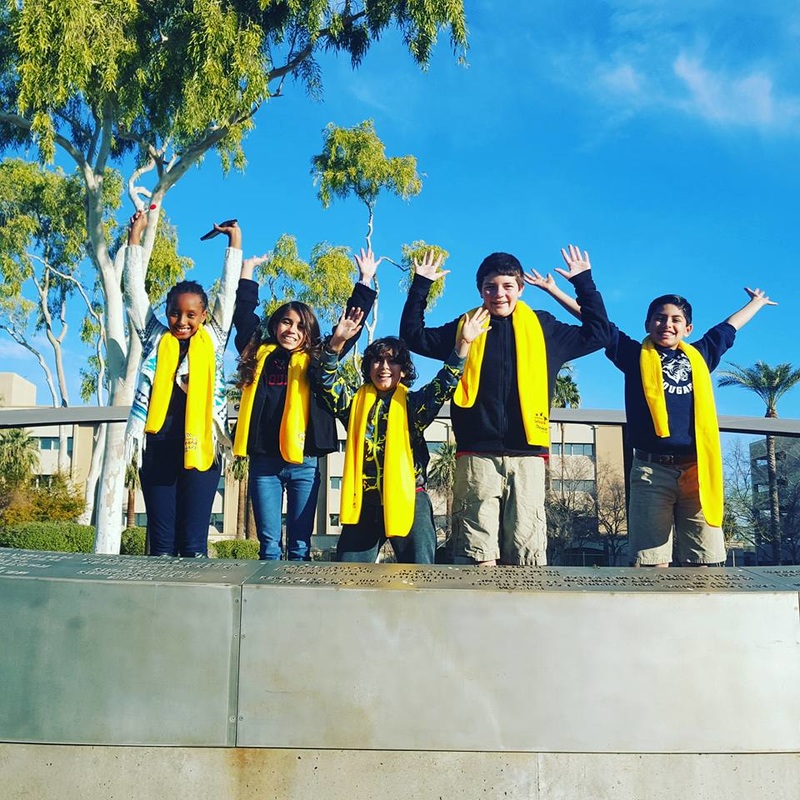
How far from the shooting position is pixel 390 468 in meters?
3.35

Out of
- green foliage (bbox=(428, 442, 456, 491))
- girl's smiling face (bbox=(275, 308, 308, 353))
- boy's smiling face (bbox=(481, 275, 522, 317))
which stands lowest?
girl's smiling face (bbox=(275, 308, 308, 353))

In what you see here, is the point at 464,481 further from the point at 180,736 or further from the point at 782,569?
the point at 180,736

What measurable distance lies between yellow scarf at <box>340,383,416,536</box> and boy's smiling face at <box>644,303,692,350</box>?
4.07ft

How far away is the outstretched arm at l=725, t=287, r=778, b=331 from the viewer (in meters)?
3.99

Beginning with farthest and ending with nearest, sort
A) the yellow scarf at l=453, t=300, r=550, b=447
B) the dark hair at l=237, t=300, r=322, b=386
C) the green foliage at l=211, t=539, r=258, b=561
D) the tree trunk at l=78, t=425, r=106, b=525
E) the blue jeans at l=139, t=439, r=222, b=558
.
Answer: the tree trunk at l=78, t=425, r=106, b=525
the green foliage at l=211, t=539, r=258, b=561
the dark hair at l=237, t=300, r=322, b=386
the blue jeans at l=139, t=439, r=222, b=558
the yellow scarf at l=453, t=300, r=550, b=447

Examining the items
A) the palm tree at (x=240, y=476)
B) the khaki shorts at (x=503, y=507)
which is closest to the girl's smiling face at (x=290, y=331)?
the palm tree at (x=240, y=476)

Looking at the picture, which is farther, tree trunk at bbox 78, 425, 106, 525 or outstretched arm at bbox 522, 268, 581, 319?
tree trunk at bbox 78, 425, 106, 525

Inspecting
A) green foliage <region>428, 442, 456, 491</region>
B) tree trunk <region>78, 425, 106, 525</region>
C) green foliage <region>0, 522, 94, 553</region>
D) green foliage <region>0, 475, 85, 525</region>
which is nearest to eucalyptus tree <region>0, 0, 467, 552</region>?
green foliage <region>0, 522, 94, 553</region>

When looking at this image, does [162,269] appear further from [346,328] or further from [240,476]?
[346,328]

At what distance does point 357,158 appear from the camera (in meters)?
22.1

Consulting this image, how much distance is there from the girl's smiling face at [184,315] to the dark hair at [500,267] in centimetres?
135

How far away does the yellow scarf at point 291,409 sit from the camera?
12.0 ft

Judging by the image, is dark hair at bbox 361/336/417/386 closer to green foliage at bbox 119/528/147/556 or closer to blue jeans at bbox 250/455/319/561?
blue jeans at bbox 250/455/319/561

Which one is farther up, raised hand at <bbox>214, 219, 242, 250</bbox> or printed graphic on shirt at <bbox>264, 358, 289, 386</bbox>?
raised hand at <bbox>214, 219, 242, 250</bbox>
